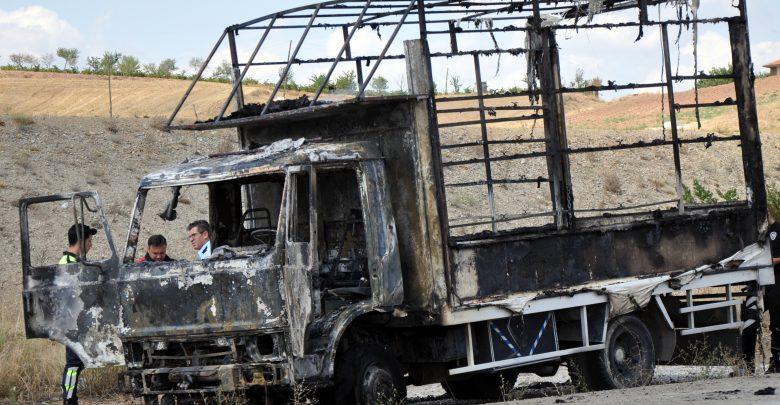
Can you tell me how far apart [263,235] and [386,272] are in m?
1.36

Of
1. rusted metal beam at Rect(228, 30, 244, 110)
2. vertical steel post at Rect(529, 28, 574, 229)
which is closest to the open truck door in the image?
rusted metal beam at Rect(228, 30, 244, 110)

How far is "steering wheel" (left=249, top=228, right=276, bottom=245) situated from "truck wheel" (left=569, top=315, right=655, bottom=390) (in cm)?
330

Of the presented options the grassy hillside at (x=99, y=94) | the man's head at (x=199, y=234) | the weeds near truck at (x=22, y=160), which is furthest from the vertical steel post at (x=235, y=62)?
the grassy hillside at (x=99, y=94)

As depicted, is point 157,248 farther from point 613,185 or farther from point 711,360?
point 613,185

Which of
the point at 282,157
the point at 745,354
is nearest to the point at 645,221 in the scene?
the point at 745,354

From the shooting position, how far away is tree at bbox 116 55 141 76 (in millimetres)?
71625

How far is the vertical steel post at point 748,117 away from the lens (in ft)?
41.8

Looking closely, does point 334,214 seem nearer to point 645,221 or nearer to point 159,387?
point 159,387

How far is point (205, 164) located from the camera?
33.6 feet

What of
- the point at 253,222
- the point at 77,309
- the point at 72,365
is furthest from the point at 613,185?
the point at 77,309

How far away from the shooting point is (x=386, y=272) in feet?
33.0

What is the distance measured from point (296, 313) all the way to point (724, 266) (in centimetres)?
534

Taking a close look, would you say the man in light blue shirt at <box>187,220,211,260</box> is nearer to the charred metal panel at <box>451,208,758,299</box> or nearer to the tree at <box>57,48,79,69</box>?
the charred metal panel at <box>451,208,758,299</box>

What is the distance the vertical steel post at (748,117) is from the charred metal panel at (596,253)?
16 cm
